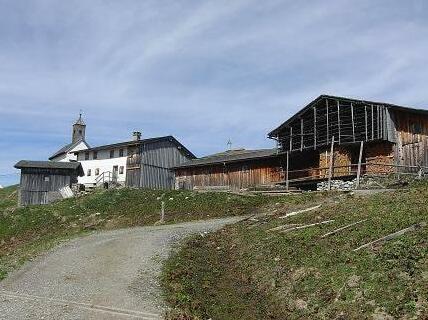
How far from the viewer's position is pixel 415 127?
142ft

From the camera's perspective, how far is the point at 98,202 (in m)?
47.3

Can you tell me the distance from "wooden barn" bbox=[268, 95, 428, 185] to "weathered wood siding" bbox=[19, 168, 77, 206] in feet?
99.3

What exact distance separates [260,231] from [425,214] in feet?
26.9

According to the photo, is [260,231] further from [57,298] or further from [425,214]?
[57,298]

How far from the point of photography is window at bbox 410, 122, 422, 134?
43.0m

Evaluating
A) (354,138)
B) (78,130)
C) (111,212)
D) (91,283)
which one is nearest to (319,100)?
(354,138)

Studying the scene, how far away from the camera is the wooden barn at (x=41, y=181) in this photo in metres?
61.4

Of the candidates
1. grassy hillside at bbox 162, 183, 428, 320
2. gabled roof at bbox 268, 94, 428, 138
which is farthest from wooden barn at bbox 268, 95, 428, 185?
grassy hillside at bbox 162, 183, 428, 320

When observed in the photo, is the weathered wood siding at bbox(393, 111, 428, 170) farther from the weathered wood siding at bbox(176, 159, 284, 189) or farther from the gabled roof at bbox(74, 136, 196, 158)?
the gabled roof at bbox(74, 136, 196, 158)

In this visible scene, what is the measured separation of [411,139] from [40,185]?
44350mm

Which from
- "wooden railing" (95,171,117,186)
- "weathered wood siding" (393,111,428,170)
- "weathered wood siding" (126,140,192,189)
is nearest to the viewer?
"weathered wood siding" (393,111,428,170)

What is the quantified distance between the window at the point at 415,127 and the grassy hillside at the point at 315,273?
872 inches

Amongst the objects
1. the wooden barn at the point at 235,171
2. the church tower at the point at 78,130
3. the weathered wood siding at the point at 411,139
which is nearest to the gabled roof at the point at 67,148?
the church tower at the point at 78,130

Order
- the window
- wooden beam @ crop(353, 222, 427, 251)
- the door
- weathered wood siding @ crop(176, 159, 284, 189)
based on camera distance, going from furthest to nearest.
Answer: the door
weathered wood siding @ crop(176, 159, 284, 189)
the window
wooden beam @ crop(353, 222, 427, 251)
